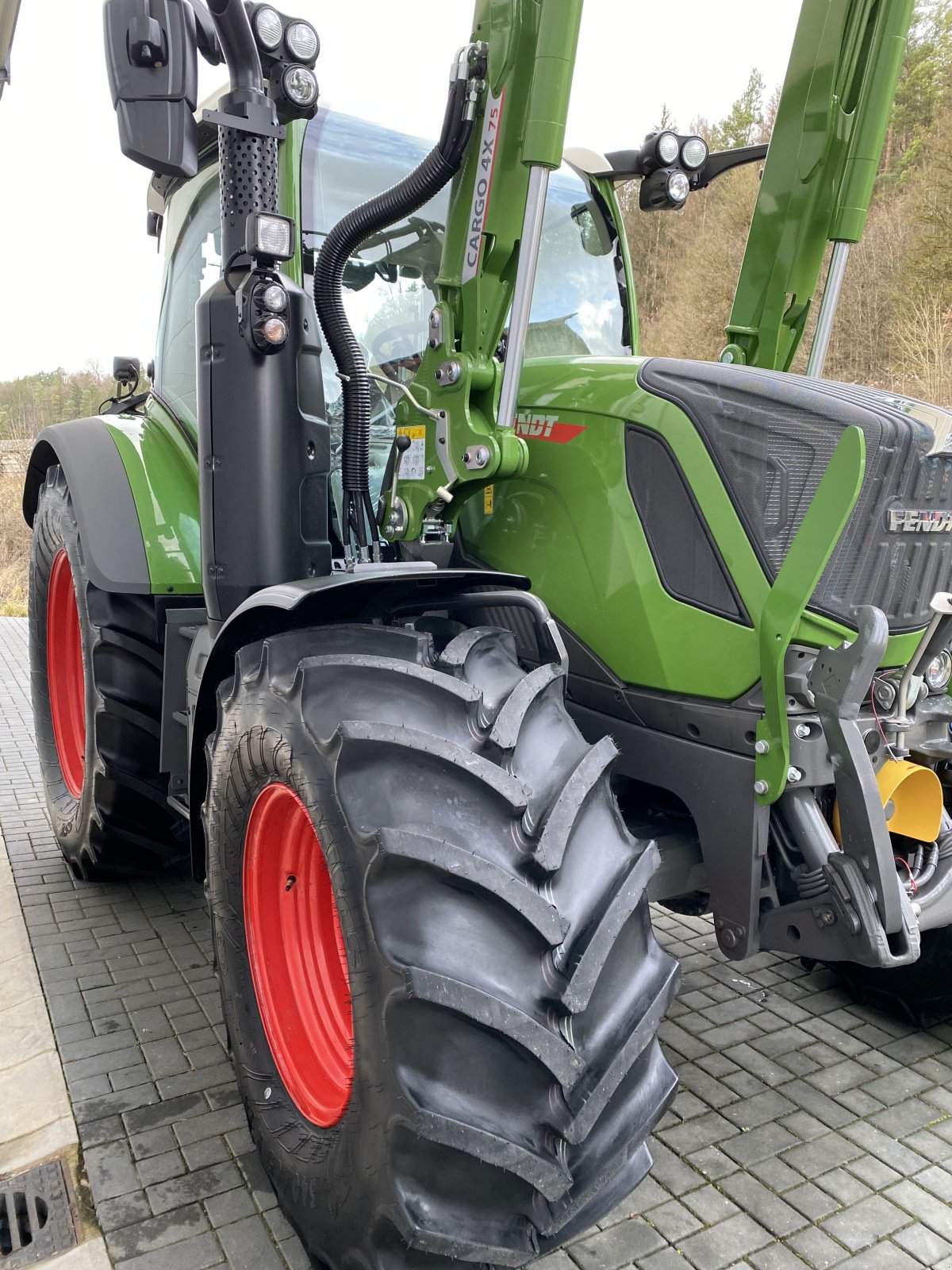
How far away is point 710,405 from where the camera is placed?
79.6 inches

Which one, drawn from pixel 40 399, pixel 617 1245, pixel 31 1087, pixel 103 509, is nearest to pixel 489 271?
pixel 103 509

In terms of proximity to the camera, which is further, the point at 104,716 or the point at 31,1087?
the point at 104,716

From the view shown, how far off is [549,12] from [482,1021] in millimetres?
1835

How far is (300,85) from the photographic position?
2064 millimetres

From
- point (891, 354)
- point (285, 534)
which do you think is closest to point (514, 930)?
point (285, 534)

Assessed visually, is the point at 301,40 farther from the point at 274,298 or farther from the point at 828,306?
the point at 828,306

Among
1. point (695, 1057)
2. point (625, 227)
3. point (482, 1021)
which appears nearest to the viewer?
point (482, 1021)

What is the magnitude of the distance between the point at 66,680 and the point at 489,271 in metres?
2.59

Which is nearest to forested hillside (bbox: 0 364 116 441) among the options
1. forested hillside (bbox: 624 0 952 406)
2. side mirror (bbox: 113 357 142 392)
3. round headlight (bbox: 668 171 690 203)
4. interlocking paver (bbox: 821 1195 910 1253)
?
forested hillside (bbox: 624 0 952 406)

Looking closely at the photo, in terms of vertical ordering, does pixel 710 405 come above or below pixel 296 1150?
above

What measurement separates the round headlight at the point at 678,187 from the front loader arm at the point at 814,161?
377 mm

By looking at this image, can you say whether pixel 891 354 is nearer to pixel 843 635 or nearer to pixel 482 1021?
pixel 843 635

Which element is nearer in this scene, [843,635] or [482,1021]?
[482,1021]

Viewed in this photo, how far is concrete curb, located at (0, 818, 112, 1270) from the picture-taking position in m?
2.23
